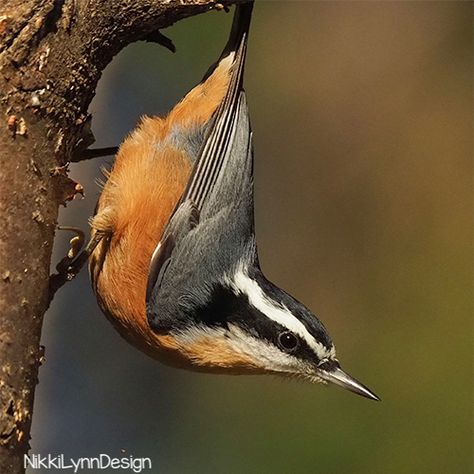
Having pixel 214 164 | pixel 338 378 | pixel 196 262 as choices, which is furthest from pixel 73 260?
pixel 338 378

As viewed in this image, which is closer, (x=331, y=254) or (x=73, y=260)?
(x=73, y=260)

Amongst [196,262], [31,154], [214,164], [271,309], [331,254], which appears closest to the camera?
[31,154]

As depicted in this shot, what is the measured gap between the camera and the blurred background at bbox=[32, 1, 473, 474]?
15.1 ft

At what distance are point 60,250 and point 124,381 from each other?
0.74 meters

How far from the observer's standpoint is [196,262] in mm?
3400

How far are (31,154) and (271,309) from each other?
99 cm

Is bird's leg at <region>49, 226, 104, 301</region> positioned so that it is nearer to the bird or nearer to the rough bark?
the bird

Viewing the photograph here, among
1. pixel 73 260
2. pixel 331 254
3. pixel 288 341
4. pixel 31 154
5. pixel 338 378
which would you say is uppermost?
pixel 331 254

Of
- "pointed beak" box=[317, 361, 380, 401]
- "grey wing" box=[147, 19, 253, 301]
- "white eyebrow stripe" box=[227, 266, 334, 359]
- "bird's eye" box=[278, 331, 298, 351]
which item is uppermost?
"grey wing" box=[147, 19, 253, 301]

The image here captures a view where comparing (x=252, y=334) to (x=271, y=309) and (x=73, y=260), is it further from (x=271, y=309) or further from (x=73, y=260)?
(x=73, y=260)

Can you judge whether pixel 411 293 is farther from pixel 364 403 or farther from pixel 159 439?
pixel 159 439

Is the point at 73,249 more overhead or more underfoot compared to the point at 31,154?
more underfoot

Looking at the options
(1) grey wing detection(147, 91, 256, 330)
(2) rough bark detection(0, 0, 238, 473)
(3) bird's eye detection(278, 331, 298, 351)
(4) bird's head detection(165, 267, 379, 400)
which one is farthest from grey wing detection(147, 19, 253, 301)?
(2) rough bark detection(0, 0, 238, 473)

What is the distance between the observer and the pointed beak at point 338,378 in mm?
3412
